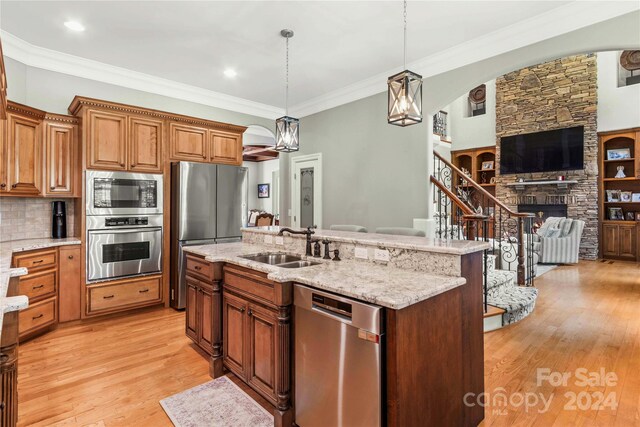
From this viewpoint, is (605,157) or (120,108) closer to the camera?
(120,108)

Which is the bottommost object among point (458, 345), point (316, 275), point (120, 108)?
point (458, 345)

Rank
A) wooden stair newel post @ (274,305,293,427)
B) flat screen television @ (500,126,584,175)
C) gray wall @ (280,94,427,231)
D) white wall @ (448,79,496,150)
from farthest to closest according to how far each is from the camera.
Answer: white wall @ (448,79,496,150)
flat screen television @ (500,126,584,175)
gray wall @ (280,94,427,231)
wooden stair newel post @ (274,305,293,427)

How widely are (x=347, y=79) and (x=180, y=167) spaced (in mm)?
2610

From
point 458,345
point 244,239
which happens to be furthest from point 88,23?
point 458,345

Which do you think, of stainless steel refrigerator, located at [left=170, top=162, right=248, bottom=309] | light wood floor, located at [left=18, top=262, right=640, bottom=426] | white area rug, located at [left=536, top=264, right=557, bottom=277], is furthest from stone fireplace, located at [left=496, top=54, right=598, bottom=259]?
stainless steel refrigerator, located at [left=170, top=162, right=248, bottom=309]

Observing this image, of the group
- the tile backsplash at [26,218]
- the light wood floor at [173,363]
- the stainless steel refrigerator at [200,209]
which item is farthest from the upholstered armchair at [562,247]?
the tile backsplash at [26,218]

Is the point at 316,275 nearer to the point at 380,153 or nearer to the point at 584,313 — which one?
the point at 380,153

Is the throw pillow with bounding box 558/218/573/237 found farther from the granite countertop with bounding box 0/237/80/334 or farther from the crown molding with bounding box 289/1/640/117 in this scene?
the granite countertop with bounding box 0/237/80/334

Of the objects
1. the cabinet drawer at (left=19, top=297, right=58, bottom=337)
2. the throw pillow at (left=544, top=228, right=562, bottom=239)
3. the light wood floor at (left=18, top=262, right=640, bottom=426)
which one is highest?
the throw pillow at (left=544, top=228, right=562, bottom=239)

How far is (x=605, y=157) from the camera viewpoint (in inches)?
319

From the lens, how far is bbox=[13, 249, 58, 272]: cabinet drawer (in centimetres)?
312

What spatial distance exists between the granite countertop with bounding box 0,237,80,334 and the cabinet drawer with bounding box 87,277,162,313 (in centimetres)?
62

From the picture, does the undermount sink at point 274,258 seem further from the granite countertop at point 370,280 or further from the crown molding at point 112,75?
the crown molding at point 112,75

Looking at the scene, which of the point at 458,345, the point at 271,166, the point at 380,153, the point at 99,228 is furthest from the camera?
the point at 271,166
